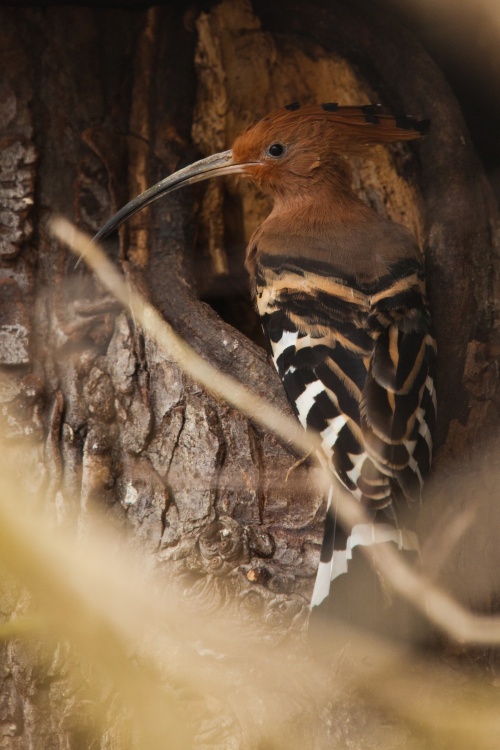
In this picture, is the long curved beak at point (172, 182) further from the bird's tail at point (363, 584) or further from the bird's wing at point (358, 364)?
the bird's tail at point (363, 584)

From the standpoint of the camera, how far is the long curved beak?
2.05 meters

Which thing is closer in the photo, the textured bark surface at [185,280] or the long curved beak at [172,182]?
the textured bark surface at [185,280]

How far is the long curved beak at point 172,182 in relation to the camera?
2.05m

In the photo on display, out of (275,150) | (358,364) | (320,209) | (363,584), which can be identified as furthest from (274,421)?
(275,150)

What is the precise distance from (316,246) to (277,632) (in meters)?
0.95

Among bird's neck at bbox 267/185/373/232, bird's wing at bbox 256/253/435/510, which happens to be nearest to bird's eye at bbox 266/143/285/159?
bird's neck at bbox 267/185/373/232

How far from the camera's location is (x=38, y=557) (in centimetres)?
185

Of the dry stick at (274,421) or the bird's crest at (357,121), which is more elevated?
the bird's crest at (357,121)

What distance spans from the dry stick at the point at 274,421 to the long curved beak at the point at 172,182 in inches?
3.4

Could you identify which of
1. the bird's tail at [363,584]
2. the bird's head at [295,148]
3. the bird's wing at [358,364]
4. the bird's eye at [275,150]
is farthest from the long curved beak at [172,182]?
the bird's tail at [363,584]

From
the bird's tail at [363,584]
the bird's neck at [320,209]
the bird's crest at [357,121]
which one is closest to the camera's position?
the bird's tail at [363,584]

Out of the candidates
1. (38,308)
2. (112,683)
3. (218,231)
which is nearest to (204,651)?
(112,683)

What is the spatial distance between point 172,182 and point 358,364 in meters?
0.72

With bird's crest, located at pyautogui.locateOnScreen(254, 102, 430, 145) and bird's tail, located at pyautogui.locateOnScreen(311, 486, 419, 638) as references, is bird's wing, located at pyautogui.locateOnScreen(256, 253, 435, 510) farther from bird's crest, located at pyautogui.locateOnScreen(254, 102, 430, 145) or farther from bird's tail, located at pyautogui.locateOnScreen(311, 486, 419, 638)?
bird's crest, located at pyautogui.locateOnScreen(254, 102, 430, 145)
